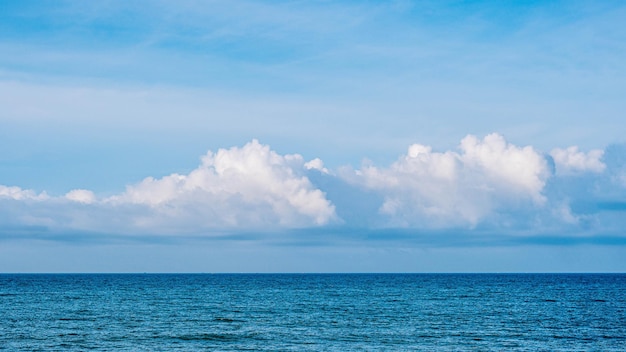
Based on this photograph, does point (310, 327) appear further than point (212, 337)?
Yes

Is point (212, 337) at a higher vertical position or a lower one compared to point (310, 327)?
lower

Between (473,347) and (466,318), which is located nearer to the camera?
(473,347)

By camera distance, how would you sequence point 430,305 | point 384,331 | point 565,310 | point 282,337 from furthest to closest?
point 430,305, point 565,310, point 384,331, point 282,337

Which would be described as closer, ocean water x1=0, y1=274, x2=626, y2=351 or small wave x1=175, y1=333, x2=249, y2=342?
ocean water x1=0, y1=274, x2=626, y2=351

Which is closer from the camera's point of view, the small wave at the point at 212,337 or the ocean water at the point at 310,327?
the ocean water at the point at 310,327

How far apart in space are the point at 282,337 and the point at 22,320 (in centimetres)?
2998

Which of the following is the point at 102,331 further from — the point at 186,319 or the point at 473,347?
the point at 473,347

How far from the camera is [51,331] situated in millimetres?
64312

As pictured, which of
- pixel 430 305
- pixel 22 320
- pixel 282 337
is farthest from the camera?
pixel 430 305

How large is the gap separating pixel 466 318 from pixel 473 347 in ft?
75.9

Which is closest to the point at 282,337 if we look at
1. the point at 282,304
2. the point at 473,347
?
the point at 473,347

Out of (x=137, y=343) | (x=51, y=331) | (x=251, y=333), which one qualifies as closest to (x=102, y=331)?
(x=51, y=331)

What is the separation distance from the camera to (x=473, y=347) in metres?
55.5

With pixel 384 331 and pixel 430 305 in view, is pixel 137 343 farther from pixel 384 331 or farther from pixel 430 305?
pixel 430 305
